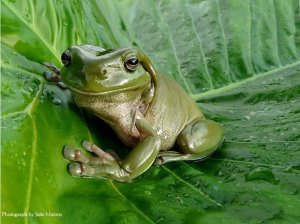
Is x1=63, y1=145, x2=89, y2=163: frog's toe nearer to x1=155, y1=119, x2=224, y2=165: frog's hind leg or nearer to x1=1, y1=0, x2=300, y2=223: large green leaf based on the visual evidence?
x1=1, y1=0, x2=300, y2=223: large green leaf

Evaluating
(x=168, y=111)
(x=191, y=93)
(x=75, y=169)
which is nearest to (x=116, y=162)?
(x=75, y=169)

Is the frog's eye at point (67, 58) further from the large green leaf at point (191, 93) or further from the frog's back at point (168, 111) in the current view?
the frog's back at point (168, 111)

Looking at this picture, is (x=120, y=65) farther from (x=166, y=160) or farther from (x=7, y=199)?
(x=7, y=199)

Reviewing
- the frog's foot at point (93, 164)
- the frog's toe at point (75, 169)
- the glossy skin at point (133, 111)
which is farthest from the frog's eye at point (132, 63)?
the frog's toe at point (75, 169)

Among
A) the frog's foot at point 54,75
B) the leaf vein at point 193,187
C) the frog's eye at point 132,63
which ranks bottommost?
the leaf vein at point 193,187

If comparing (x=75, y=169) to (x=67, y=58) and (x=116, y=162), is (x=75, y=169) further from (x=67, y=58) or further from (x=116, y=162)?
(x=67, y=58)

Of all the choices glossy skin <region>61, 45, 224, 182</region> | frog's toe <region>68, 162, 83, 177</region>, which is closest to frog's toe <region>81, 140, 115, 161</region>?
glossy skin <region>61, 45, 224, 182</region>

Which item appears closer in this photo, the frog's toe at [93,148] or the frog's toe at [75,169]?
the frog's toe at [75,169]

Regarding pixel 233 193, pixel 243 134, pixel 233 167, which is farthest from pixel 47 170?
pixel 243 134
